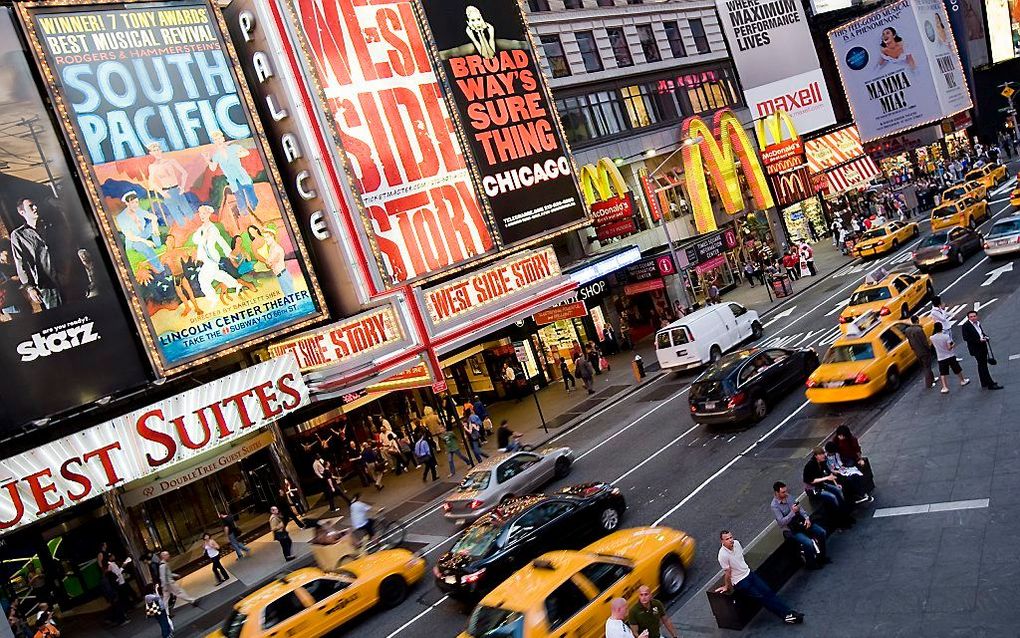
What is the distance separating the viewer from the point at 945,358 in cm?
1734

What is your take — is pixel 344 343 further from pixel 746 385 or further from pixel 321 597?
pixel 746 385

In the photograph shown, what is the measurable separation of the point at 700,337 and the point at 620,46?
23.5 meters

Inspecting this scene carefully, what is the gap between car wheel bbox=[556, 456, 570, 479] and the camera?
22.3 metres

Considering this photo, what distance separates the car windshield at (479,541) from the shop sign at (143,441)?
10013mm

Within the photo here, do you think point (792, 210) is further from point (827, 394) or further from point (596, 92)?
point (827, 394)

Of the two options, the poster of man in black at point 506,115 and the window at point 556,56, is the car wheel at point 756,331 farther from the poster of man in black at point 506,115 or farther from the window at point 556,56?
the window at point 556,56

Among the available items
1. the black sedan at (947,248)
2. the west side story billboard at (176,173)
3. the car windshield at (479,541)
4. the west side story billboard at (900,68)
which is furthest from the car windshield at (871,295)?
the west side story billboard at (900,68)

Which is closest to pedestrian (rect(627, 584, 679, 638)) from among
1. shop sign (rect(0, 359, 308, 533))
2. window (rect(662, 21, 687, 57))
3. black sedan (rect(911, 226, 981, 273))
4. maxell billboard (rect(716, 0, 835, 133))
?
shop sign (rect(0, 359, 308, 533))

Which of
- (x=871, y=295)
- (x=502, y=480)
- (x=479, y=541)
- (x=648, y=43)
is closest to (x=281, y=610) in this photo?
(x=479, y=541)

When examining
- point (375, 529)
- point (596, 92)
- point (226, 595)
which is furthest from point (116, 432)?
point (596, 92)

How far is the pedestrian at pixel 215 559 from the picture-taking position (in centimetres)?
2288

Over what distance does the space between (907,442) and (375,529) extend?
1349 centimetres

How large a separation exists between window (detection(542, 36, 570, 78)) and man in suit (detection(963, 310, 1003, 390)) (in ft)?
96.2

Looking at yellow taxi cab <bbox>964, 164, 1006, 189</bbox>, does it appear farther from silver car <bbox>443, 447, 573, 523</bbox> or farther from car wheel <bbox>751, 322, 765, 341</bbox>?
silver car <bbox>443, 447, 573, 523</bbox>
